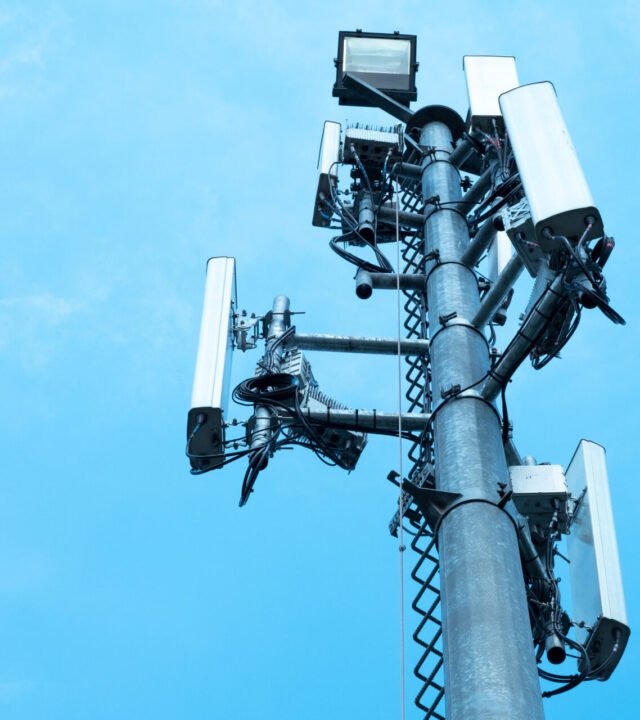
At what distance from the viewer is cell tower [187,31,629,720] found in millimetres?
6215

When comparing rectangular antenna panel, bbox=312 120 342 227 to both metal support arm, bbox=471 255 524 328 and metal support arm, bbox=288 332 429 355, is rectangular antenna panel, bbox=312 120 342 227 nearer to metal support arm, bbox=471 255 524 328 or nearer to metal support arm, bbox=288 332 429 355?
metal support arm, bbox=288 332 429 355

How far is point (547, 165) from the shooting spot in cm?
685

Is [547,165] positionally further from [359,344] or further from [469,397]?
[359,344]

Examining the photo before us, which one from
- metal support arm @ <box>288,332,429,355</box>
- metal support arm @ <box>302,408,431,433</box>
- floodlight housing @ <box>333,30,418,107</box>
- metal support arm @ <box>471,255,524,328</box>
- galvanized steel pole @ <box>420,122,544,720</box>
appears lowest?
A: galvanized steel pole @ <box>420,122,544,720</box>

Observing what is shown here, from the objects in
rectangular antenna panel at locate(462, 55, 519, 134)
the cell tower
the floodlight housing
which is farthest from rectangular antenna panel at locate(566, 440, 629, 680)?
the floodlight housing

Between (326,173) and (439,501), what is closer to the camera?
(439,501)

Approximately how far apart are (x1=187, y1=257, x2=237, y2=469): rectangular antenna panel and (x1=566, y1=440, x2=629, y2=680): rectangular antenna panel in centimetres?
269

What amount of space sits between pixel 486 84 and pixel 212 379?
410 cm

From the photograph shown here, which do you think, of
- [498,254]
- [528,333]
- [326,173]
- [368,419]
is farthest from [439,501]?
[326,173]

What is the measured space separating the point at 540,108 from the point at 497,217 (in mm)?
790

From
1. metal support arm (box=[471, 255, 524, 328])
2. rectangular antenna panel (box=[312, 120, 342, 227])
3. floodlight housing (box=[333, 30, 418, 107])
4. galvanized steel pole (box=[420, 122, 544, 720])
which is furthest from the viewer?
floodlight housing (box=[333, 30, 418, 107])

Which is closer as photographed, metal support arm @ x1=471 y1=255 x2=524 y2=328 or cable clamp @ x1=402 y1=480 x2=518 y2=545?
cable clamp @ x1=402 y1=480 x2=518 y2=545

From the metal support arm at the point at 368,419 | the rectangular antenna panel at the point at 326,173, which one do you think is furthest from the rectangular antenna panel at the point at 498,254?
the metal support arm at the point at 368,419

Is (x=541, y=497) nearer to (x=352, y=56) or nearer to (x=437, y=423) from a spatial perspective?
(x=437, y=423)
